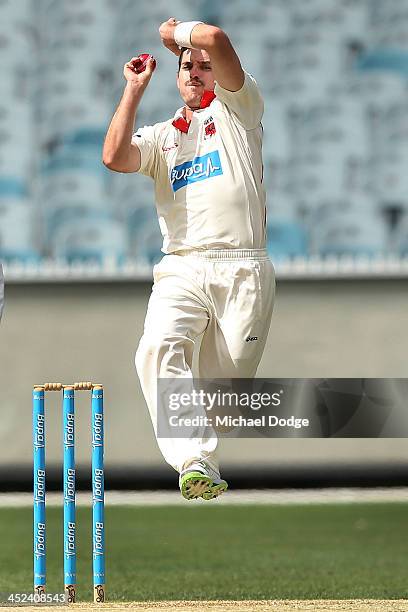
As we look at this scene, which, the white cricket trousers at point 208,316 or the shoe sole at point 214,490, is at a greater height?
the white cricket trousers at point 208,316

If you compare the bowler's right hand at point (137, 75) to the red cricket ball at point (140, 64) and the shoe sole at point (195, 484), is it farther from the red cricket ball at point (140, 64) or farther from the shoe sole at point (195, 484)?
the shoe sole at point (195, 484)

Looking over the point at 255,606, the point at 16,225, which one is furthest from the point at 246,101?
the point at 16,225

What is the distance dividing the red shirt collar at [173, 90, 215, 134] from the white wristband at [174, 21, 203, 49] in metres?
0.31

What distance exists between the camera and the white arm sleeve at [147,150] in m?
5.05

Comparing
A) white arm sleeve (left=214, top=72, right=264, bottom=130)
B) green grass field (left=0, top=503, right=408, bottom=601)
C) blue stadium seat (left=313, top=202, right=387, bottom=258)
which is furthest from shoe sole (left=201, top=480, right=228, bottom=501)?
blue stadium seat (left=313, top=202, right=387, bottom=258)

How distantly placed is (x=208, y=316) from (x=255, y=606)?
→ 1.02 meters

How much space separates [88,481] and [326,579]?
3.06m

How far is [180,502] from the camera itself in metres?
11.3

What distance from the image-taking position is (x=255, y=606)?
495cm

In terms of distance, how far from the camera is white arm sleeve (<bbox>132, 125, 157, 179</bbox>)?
5055mm

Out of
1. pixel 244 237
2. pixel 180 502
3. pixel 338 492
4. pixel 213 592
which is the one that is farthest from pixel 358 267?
pixel 244 237

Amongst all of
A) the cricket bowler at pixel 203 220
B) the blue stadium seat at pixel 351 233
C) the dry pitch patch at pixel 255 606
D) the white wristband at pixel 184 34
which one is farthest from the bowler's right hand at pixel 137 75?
the blue stadium seat at pixel 351 233

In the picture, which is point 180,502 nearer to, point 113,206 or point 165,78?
point 113,206

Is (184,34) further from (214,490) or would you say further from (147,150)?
(214,490)
